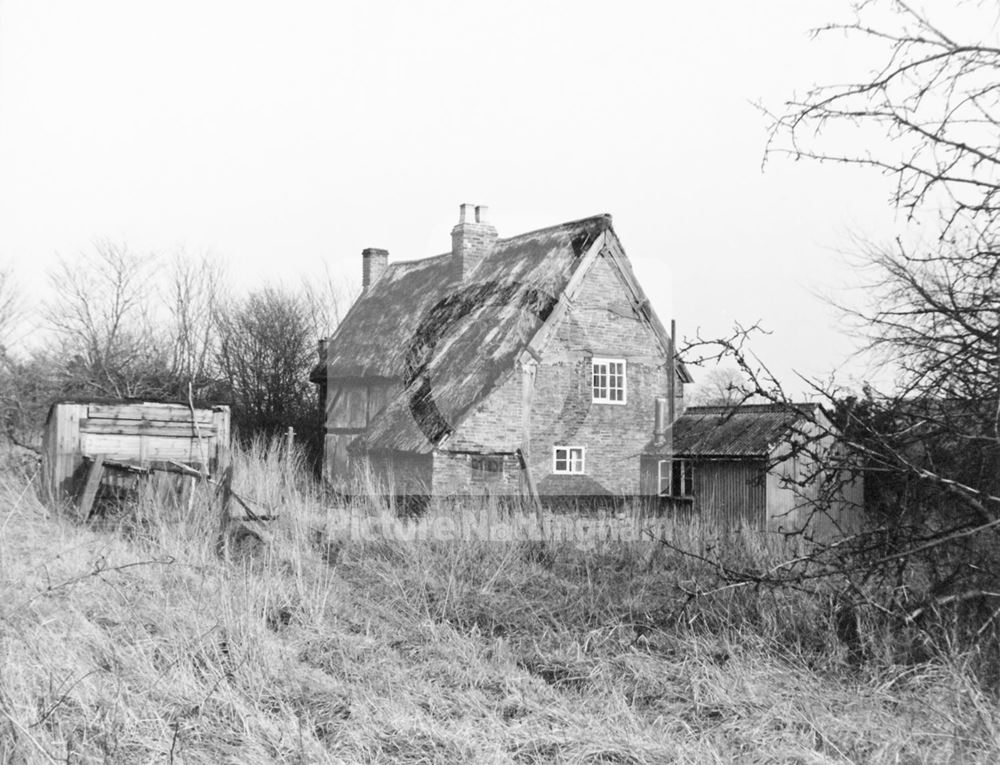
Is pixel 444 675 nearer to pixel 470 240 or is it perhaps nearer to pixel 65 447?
pixel 65 447

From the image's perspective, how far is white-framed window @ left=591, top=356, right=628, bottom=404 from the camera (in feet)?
77.3

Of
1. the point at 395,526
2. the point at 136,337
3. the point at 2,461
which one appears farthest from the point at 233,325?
the point at 395,526

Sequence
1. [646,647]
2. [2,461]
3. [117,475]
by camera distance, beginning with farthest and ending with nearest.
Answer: [2,461] < [117,475] < [646,647]

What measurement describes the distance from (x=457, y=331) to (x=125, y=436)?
437 inches

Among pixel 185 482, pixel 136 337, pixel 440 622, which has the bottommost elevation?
pixel 440 622

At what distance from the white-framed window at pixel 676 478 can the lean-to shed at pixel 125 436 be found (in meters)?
13.0

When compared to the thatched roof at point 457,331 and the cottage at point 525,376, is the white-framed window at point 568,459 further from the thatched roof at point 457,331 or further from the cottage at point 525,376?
the thatched roof at point 457,331

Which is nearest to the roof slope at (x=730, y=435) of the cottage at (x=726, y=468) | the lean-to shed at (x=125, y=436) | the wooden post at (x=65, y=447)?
the cottage at (x=726, y=468)

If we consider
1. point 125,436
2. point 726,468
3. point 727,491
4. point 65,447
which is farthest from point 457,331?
point 65,447

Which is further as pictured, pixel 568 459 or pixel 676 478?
pixel 676 478

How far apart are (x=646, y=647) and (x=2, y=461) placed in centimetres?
1617

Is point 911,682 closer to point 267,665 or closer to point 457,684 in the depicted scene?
point 457,684

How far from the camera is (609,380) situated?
2373 centimetres

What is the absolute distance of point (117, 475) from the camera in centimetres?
1374
